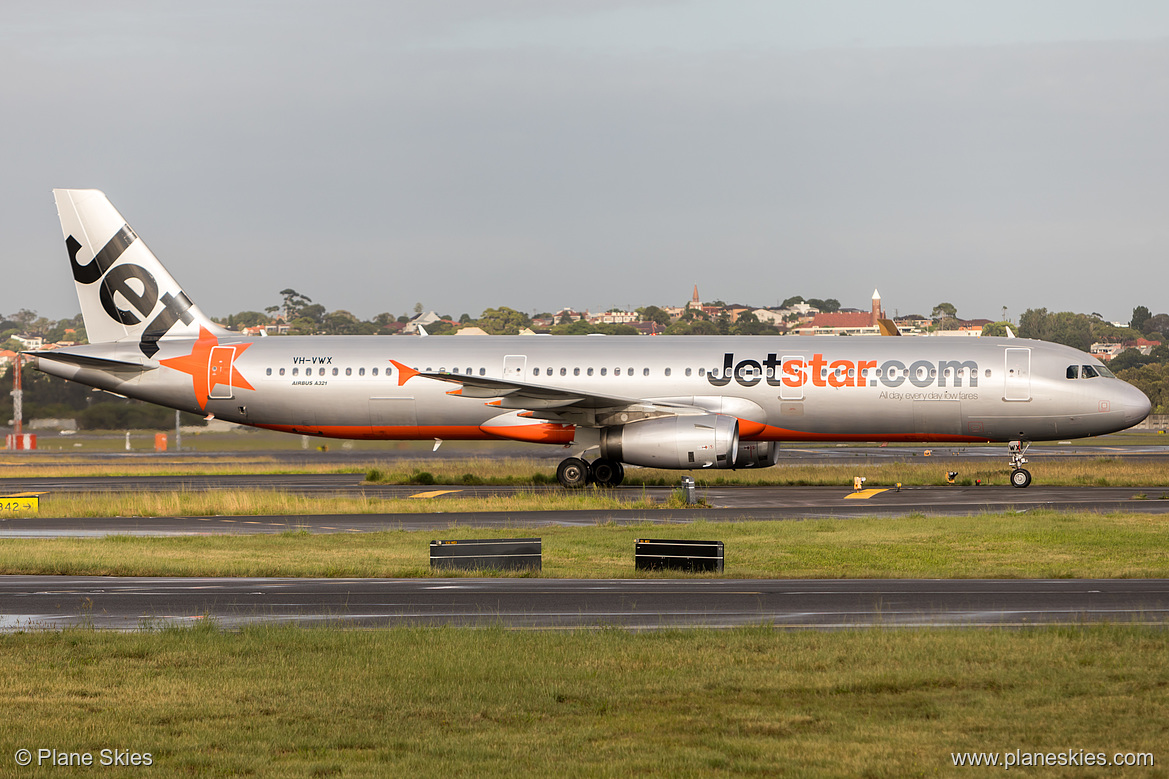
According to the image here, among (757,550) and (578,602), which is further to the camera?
(757,550)

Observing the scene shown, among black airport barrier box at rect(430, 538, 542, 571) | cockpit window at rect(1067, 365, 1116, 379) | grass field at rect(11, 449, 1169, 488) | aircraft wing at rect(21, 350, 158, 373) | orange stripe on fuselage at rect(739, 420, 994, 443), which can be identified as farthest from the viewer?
grass field at rect(11, 449, 1169, 488)

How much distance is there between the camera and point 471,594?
17.7 meters

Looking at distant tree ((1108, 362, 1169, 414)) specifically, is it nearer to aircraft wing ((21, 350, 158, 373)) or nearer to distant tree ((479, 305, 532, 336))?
distant tree ((479, 305, 532, 336))

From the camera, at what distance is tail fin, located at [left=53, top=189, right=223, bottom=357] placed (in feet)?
136

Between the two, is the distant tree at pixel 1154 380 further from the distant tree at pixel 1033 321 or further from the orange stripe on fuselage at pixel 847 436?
the orange stripe on fuselage at pixel 847 436

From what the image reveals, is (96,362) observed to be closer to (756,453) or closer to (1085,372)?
(756,453)

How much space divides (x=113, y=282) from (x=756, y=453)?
22566 mm

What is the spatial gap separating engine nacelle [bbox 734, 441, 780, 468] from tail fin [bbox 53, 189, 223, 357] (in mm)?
18531

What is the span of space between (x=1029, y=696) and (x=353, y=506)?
24.2 meters

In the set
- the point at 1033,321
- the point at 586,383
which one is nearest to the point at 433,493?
the point at 586,383

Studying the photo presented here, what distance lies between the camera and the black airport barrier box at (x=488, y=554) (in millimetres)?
20484

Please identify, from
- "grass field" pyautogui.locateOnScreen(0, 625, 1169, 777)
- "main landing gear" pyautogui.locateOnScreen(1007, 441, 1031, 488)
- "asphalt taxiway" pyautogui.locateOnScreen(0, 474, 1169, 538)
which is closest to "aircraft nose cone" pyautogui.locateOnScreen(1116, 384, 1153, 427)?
"asphalt taxiway" pyautogui.locateOnScreen(0, 474, 1169, 538)

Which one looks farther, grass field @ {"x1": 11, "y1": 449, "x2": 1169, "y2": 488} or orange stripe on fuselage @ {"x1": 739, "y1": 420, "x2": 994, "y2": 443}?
grass field @ {"x1": 11, "y1": 449, "x2": 1169, "y2": 488}

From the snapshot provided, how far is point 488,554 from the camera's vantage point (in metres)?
20.6
